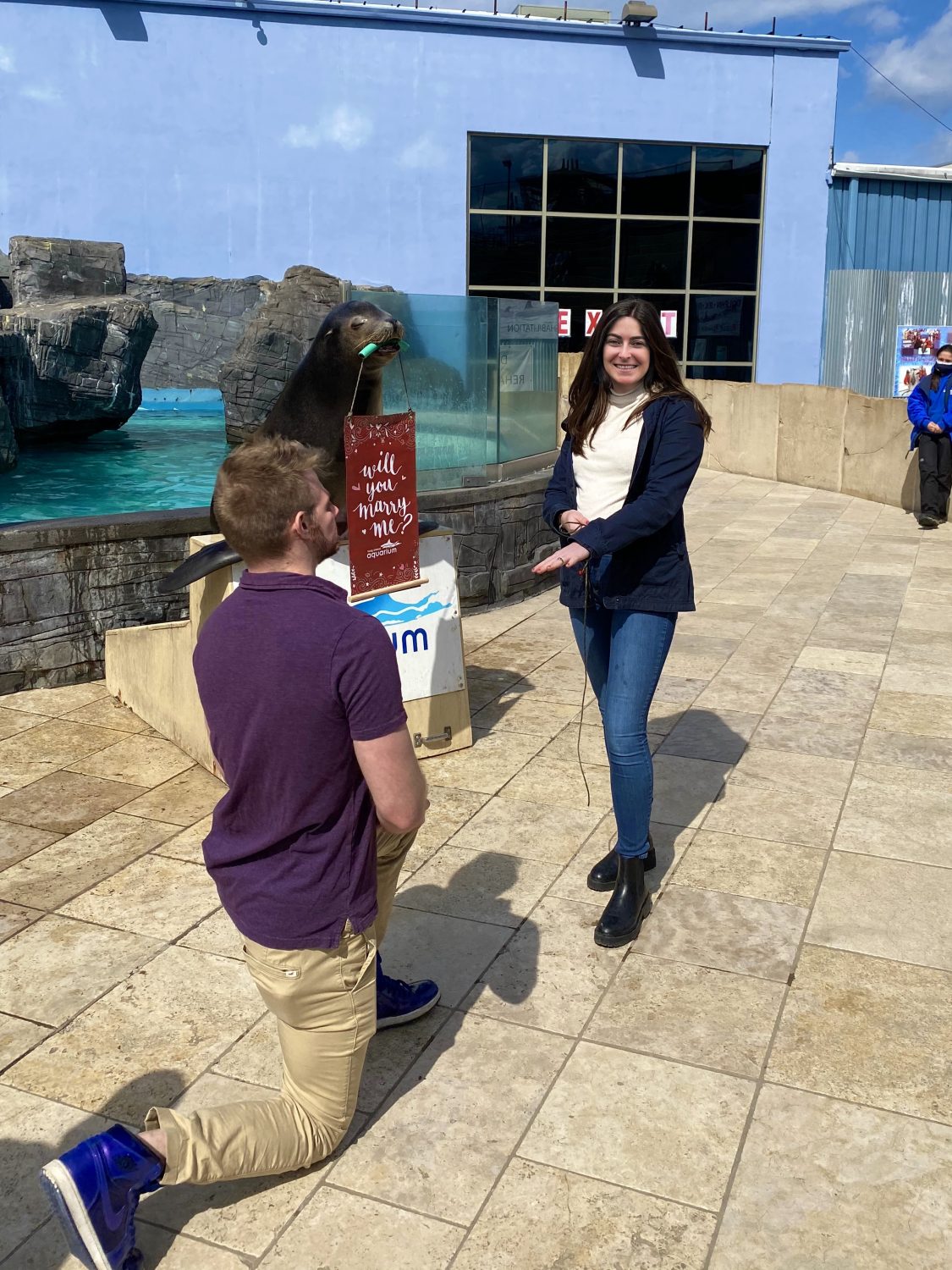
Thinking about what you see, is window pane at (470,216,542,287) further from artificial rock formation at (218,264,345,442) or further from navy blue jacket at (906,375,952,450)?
navy blue jacket at (906,375,952,450)

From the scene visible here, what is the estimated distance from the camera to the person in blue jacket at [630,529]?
347cm

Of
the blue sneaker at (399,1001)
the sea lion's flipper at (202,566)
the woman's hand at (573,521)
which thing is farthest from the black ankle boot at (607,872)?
the sea lion's flipper at (202,566)

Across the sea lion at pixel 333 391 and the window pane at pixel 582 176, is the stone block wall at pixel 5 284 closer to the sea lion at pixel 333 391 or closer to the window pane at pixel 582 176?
the window pane at pixel 582 176

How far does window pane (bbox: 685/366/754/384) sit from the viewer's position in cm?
2228

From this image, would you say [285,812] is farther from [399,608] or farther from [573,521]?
[399,608]

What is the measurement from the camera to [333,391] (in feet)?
15.9

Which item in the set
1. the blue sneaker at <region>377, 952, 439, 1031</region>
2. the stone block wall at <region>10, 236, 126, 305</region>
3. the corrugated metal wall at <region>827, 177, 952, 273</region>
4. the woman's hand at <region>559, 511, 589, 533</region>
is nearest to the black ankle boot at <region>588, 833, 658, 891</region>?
the blue sneaker at <region>377, 952, 439, 1031</region>

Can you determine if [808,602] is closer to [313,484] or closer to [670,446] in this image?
[670,446]

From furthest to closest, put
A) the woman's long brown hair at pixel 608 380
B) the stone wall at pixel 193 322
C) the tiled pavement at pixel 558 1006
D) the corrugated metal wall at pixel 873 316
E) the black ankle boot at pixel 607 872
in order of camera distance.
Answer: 1. the stone wall at pixel 193 322
2. the corrugated metal wall at pixel 873 316
3. the black ankle boot at pixel 607 872
4. the woman's long brown hair at pixel 608 380
5. the tiled pavement at pixel 558 1006

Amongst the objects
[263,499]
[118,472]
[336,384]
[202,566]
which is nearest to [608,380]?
[336,384]

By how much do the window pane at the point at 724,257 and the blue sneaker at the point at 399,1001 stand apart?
2025 centimetres

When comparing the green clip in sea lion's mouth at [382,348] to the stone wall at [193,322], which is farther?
the stone wall at [193,322]

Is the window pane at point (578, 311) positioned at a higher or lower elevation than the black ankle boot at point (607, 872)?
higher

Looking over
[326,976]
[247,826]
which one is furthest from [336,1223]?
[247,826]
